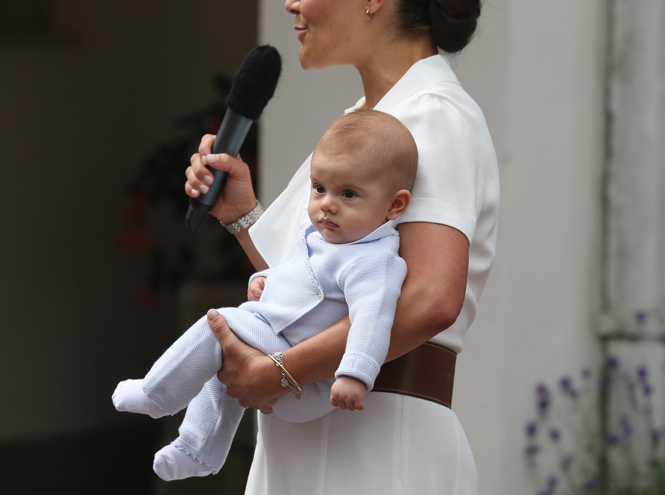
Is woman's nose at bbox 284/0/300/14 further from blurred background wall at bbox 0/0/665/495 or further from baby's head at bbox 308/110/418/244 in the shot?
blurred background wall at bbox 0/0/665/495

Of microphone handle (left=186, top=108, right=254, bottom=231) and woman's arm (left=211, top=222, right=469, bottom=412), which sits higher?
microphone handle (left=186, top=108, right=254, bottom=231)

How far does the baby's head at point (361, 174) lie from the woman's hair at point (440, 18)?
1.02ft

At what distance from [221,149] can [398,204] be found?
0.43 meters

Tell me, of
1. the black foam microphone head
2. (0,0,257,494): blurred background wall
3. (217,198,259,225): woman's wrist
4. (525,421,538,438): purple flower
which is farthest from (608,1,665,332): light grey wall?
(0,0,257,494): blurred background wall

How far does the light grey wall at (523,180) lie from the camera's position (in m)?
2.69

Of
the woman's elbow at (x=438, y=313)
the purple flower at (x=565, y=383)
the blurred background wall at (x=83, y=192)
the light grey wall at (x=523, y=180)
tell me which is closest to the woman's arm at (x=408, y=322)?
the woman's elbow at (x=438, y=313)

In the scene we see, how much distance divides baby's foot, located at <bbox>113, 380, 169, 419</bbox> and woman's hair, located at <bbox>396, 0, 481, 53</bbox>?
0.77m

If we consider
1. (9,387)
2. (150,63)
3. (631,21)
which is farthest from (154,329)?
(631,21)

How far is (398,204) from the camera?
1.24 m

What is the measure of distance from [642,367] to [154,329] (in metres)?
3.41

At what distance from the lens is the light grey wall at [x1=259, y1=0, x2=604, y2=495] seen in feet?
Result: 8.82

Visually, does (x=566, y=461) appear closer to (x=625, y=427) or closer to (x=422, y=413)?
(x=625, y=427)

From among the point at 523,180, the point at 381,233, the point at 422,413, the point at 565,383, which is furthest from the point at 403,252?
the point at 565,383

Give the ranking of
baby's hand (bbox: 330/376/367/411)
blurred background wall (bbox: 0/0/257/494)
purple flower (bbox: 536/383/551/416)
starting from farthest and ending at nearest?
blurred background wall (bbox: 0/0/257/494) → purple flower (bbox: 536/383/551/416) → baby's hand (bbox: 330/376/367/411)
